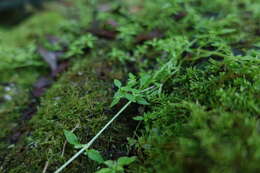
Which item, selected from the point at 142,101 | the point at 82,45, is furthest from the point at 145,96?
the point at 82,45

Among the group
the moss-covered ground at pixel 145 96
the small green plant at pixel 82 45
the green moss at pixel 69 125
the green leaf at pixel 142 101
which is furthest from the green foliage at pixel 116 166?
the small green plant at pixel 82 45

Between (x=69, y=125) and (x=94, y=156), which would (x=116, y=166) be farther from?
(x=69, y=125)

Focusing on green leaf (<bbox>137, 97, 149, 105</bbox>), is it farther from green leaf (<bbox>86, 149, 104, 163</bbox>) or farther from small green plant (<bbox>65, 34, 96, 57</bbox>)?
small green plant (<bbox>65, 34, 96, 57</bbox>)

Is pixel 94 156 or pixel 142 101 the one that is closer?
pixel 94 156

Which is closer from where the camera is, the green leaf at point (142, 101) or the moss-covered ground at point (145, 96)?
the moss-covered ground at point (145, 96)

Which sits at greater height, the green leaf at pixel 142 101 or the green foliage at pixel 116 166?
the green leaf at pixel 142 101

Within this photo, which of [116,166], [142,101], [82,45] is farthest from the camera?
[82,45]

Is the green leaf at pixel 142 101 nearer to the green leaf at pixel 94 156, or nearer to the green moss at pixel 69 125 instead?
the green moss at pixel 69 125

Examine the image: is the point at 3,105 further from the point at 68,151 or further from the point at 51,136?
the point at 68,151

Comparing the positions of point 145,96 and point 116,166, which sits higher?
point 145,96

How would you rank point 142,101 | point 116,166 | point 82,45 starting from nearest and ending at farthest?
point 116,166
point 142,101
point 82,45
